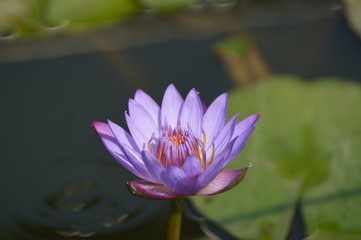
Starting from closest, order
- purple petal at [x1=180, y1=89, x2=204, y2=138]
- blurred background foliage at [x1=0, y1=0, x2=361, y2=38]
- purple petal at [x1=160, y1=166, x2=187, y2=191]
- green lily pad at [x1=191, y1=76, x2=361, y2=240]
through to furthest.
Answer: purple petal at [x1=160, y1=166, x2=187, y2=191]
purple petal at [x1=180, y1=89, x2=204, y2=138]
green lily pad at [x1=191, y1=76, x2=361, y2=240]
blurred background foliage at [x1=0, y1=0, x2=361, y2=38]

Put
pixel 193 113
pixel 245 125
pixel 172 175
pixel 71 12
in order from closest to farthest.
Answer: pixel 172 175 < pixel 245 125 < pixel 193 113 < pixel 71 12

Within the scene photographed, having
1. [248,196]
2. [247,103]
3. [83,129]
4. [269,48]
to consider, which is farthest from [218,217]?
[269,48]

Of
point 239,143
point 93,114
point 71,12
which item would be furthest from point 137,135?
point 71,12

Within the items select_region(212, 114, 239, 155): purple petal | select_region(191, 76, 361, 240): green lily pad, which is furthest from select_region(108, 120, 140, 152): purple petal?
select_region(191, 76, 361, 240): green lily pad

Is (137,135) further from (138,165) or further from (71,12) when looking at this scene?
(71,12)

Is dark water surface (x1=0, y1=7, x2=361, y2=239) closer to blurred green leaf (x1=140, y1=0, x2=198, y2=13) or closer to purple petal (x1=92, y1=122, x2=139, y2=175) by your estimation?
blurred green leaf (x1=140, y1=0, x2=198, y2=13)

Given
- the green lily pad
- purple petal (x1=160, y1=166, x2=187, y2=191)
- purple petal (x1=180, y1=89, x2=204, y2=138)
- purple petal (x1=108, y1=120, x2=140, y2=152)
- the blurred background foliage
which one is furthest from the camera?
the blurred background foliage

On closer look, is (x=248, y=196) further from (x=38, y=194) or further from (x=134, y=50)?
Answer: (x=134, y=50)
